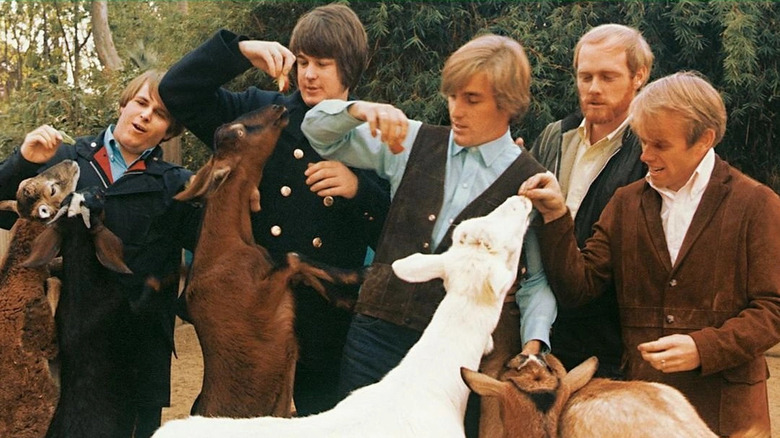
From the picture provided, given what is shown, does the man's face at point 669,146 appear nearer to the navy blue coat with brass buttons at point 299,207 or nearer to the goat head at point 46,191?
the navy blue coat with brass buttons at point 299,207

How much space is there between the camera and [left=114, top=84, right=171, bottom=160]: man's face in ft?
13.5

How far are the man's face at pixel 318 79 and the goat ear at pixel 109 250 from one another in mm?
1006

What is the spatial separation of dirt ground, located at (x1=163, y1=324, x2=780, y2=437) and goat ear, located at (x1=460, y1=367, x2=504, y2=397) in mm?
5057

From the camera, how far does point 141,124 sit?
162 inches

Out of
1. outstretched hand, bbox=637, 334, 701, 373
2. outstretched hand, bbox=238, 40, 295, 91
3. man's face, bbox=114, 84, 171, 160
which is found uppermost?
outstretched hand, bbox=238, 40, 295, 91

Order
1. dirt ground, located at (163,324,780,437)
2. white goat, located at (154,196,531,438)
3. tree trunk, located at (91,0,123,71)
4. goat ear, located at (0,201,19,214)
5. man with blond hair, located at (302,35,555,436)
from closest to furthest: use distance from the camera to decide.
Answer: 1. white goat, located at (154,196,531,438)
2. man with blond hair, located at (302,35,555,436)
3. goat ear, located at (0,201,19,214)
4. dirt ground, located at (163,324,780,437)
5. tree trunk, located at (91,0,123,71)

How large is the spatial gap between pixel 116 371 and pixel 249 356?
73 cm

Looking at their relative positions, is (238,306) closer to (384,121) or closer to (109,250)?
(109,250)

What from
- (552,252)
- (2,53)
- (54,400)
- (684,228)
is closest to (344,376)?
(552,252)

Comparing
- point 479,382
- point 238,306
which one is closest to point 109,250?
point 238,306

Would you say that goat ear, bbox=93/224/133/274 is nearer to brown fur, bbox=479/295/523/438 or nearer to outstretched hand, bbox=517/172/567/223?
brown fur, bbox=479/295/523/438

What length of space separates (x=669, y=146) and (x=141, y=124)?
2.35 m

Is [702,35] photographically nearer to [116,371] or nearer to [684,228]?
[684,228]

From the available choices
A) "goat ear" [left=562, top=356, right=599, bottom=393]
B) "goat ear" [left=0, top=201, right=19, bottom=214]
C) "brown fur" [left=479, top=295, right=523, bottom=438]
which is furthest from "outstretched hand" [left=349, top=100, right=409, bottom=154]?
"goat ear" [left=0, top=201, right=19, bottom=214]
